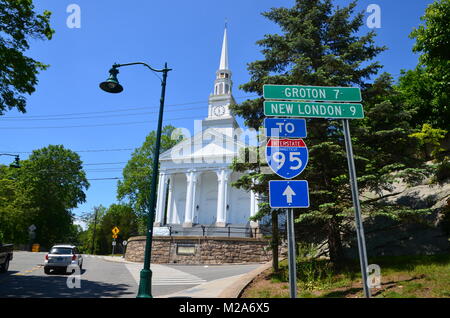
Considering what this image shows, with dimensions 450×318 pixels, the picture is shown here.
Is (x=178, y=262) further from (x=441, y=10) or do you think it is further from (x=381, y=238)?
(x=441, y=10)

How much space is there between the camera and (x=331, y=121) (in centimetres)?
→ 1177

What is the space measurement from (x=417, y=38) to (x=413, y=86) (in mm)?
3325

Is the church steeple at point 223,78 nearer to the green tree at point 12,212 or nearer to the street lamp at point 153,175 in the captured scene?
the green tree at point 12,212

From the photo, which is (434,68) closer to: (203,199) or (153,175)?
(153,175)

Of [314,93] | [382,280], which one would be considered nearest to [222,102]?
[382,280]

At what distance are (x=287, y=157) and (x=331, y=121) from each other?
6932 millimetres

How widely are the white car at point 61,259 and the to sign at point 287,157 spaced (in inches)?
639

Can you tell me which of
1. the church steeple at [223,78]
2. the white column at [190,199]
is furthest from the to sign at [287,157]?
the church steeple at [223,78]

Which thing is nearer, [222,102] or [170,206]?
[170,206]

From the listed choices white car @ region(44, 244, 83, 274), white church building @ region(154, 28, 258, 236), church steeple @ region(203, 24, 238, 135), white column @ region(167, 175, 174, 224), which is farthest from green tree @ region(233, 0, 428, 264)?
church steeple @ region(203, 24, 238, 135)

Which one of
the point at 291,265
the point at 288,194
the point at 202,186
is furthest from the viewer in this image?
the point at 202,186

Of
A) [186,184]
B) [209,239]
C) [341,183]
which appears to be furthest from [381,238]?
[186,184]

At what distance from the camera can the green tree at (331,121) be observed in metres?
11.1

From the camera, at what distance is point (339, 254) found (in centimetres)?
1145
